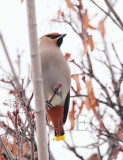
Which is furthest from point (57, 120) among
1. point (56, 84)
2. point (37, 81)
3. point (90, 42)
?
point (37, 81)

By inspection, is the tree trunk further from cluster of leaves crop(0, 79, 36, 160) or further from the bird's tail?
the bird's tail

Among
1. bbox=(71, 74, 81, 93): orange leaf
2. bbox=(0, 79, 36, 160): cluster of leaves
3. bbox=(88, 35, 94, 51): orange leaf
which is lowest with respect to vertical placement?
bbox=(0, 79, 36, 160): cluster of leaves

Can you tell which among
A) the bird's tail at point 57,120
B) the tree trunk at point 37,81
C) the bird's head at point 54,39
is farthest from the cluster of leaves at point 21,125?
the bird's head at point 54,39

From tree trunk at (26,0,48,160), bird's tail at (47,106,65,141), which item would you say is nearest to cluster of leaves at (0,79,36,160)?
tree trunk at (26,0,48,160)

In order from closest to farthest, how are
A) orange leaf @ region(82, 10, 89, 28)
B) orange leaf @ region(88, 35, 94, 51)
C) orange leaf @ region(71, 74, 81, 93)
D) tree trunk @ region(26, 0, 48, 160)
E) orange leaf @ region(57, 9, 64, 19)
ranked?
1. tree trunk @ region(26, 0, 48, 160)
2. orange leaf @ region(88, 35, 94, 51)
3. orange leaf @ region(82, 10, 89, 28)
4. orange leaf @ region(71, 74, 81, 93)
5. orange leaf @ region(57, 9, 64, 19)

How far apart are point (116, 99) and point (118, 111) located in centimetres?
8

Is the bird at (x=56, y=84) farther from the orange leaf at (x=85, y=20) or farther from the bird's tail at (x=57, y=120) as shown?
the orange leaf at (x=85, y=20)

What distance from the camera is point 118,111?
283cm

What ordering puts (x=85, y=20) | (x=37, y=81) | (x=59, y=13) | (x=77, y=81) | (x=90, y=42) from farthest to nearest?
(x=59, y=13) < (x=77, y=81) < (x=85, y=20) < (x=90, y=42) < (x=37, y=81)

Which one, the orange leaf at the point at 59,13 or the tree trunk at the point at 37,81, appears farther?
the orange leaf at the point at 59,13

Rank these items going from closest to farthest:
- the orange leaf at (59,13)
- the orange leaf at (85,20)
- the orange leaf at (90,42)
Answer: the orange leaf at (90,42) → the orange leaf at (85,20) → the orange leaf at (59,13)

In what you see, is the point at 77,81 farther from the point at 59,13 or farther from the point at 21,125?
the point at 21,125

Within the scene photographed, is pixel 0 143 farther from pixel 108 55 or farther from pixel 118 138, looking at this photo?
pixel 108 55

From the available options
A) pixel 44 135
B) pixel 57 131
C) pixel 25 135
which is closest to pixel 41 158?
pixel 44 135
